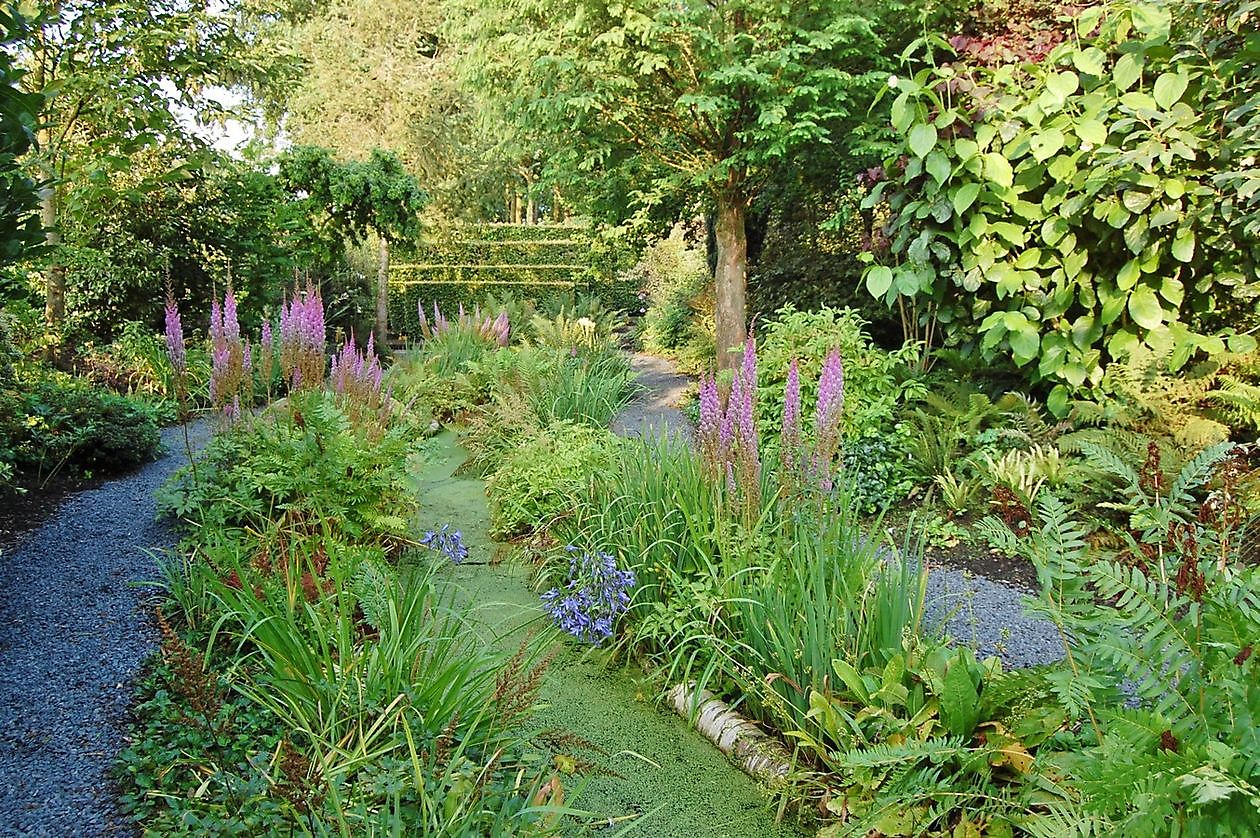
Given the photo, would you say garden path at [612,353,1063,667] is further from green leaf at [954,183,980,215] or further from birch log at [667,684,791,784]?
green leaf at [954,183,980,215]

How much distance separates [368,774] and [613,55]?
535 centimetres

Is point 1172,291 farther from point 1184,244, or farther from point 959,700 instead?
point 959,700

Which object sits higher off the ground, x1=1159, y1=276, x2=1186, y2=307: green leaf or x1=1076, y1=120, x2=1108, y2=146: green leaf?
x1=1076, y1=120, x2=1108, y2=146: green leaf

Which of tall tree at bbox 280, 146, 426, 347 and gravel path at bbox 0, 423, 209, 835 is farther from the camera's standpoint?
tall tree at bbox 280, 146, 426, 347

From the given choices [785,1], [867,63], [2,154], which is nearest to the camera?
[2,154]

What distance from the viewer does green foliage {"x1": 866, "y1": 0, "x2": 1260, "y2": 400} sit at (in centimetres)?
366

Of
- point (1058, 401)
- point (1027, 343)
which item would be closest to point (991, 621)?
point (1058, 401)

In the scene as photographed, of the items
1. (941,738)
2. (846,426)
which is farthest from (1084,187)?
(941,738)

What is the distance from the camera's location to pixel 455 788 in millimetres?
1750

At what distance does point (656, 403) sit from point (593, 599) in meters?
4.59

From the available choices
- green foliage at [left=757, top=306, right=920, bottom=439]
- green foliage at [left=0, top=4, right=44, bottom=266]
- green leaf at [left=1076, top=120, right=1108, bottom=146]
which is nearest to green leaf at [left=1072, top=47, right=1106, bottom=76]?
green leaf at [left=1076, top=120, right=1108, bottom=146]

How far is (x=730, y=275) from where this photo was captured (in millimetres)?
7355

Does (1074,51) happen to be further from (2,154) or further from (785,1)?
(2,154)

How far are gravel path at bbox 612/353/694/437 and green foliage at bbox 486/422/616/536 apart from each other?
544mm
